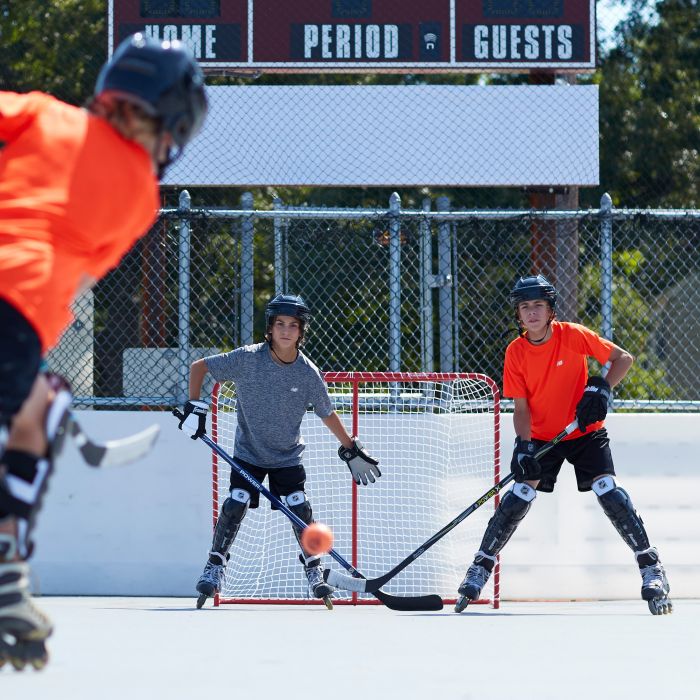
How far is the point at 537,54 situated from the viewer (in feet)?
34.0

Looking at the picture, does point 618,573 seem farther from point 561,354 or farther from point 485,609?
point 561,354

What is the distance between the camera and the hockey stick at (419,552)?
7.14 m

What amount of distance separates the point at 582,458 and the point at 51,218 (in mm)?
4685

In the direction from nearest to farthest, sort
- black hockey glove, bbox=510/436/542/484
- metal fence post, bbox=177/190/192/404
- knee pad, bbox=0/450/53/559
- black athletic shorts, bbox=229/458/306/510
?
1. knee pad, bbox=0/450/53/559
2. black hockey glove, bbox=510/436/542/484
3. black athletic shorts, bbox=229/458/306/510
4. metal fence post, bbox=177/190/192/404

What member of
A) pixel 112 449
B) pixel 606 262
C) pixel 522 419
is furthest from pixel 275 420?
pixel 112 449

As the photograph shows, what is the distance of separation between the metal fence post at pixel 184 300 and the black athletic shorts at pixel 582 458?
2.09 metres

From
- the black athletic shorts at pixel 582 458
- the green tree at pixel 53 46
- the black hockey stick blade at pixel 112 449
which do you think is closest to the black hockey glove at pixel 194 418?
the black athletic shorts at pixel 582 458

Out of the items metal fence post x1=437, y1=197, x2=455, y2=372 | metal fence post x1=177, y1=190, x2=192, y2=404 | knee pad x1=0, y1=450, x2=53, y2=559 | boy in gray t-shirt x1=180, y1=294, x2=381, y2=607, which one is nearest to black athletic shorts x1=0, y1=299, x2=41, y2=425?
knee pad x1=0, y1=450, x2=53, y2=559

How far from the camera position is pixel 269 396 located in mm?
7285

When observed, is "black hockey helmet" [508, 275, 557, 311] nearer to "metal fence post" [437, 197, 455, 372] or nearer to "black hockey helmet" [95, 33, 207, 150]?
"metal fence post" [437, 197, 455, 372]

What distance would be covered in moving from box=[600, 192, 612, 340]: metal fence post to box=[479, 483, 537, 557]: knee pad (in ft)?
3.90

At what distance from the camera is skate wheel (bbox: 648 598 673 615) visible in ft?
22.6

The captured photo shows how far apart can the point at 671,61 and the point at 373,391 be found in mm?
13848

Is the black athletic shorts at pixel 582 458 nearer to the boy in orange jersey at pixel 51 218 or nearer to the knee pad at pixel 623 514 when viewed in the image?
the knee pad at pixel 623 514
